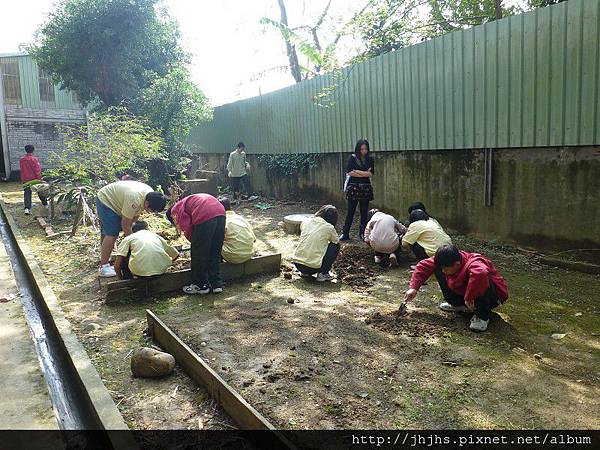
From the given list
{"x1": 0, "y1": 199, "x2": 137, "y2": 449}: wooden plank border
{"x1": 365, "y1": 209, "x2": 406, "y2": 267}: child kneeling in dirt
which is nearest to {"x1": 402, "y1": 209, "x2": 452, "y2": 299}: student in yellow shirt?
{"x1": 365, "y1": 209, "x2": 406, "y2": 267}: child kneeling in dirt

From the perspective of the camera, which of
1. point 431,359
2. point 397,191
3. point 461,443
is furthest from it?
point 397,191

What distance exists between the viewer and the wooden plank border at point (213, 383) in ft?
9.45

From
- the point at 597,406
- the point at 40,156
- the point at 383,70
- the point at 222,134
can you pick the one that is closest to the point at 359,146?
the point at 383,70

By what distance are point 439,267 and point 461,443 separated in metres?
1.94

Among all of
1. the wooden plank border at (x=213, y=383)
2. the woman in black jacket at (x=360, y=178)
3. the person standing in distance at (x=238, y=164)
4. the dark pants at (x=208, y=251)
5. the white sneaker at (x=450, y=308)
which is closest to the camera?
the wooden plank border at (x=213, y=383)

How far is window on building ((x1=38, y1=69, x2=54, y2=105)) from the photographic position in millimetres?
23438

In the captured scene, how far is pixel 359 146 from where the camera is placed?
26.8 ft

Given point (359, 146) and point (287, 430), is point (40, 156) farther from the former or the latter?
point (287, 430)

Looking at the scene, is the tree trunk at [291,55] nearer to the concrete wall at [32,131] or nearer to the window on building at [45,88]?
the concrete wall at [32,131]

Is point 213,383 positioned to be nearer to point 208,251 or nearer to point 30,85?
point 208,251

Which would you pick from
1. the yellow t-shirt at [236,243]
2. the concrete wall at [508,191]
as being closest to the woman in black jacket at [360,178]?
the concrete wall at [508,191]

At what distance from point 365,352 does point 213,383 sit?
1355 millimetres

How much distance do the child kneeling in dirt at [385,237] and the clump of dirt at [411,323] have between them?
6.20 ft

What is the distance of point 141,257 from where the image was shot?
18.8 feet
